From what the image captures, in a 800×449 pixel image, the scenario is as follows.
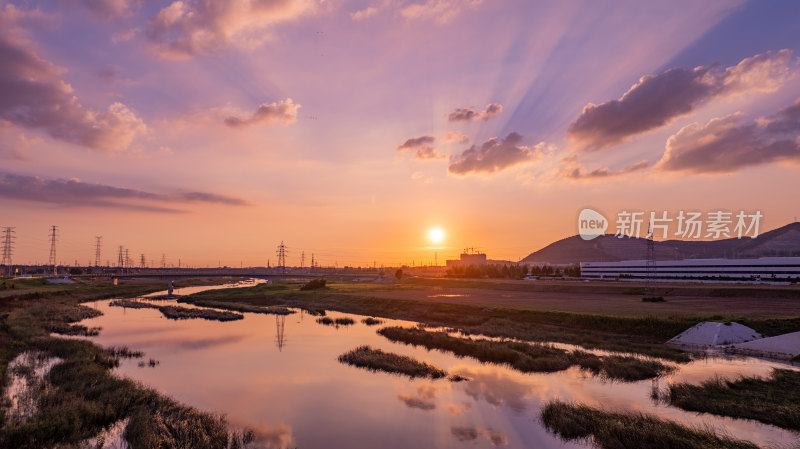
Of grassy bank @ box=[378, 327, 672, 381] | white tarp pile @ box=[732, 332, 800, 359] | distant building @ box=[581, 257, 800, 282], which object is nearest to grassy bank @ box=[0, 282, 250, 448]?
grassy bank @ box=[378, 327, 672, 381]

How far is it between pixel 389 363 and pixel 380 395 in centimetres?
715

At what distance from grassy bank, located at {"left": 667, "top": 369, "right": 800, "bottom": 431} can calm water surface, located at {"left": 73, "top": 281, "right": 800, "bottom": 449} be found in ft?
3.25

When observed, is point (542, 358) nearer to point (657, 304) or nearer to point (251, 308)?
point (657, 304)

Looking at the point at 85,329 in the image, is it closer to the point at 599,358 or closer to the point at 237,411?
the point at 237,411

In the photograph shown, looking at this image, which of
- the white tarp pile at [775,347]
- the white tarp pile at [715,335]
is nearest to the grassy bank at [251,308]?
the white tarp pile at [715,335]

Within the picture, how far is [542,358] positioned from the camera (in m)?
33.7

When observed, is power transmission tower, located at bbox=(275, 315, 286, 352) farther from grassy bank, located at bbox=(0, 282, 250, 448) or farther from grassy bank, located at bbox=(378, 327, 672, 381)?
grassy bank, located at bbox=(0, 282, 250, 448)

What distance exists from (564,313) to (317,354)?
3321 centimetres

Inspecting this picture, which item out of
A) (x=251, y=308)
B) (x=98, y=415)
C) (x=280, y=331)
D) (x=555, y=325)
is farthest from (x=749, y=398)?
(x=251, y=308)

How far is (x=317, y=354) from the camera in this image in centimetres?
3847

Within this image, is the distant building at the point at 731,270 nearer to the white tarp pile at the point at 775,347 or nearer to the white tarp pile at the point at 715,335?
the white tarp pile at the point at 715,335

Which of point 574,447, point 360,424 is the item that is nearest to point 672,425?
point 574,447

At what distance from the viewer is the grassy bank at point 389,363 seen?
101ft

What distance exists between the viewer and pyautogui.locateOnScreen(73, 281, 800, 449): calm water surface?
63.6 feet
